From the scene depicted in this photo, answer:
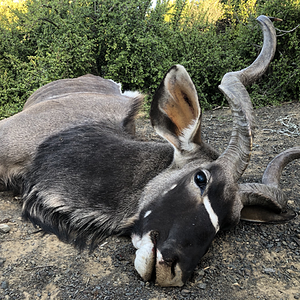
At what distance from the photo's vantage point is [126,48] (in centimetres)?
740

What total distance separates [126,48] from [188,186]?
5.44 metres

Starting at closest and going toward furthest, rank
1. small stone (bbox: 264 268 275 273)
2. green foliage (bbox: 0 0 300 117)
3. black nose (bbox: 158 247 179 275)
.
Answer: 1. black nose (bbox: 158 247 179 275)
2. small stone (bbox: 264 268 275 273)
3. green foliage (bbox: 0 0 300 117)


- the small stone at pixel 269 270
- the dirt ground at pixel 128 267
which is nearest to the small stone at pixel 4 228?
the dirt ground at pixel 128 267

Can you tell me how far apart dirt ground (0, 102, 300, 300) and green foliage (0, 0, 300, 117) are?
4212 millimetres

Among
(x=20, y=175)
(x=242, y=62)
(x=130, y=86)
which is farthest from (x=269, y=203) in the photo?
(x=242, y=62)

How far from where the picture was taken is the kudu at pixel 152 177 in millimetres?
2459

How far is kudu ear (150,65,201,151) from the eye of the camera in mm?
2848

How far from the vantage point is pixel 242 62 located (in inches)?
333

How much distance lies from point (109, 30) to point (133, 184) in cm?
510

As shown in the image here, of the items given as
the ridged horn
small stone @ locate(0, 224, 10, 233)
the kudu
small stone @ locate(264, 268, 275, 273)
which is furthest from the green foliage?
small stone @ locate(264, 268, 275, 273)

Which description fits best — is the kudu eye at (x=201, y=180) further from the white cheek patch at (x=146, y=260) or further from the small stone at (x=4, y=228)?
the small stone at (x=4, y=228)

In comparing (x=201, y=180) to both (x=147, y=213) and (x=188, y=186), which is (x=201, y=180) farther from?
(x=147, y=213)

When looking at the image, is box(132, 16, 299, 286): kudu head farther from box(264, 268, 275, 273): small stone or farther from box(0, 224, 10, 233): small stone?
box(0, 224, 10, 233): small stone

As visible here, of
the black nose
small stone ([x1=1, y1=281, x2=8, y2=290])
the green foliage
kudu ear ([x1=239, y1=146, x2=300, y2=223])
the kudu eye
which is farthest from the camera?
the green foliage
